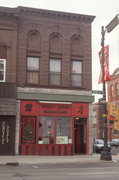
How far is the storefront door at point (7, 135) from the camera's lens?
22094 millimetres

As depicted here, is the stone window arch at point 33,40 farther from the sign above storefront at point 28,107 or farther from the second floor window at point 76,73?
the sign above storefront at point 28,107

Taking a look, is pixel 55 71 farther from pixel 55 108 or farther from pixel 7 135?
pixel 7 135

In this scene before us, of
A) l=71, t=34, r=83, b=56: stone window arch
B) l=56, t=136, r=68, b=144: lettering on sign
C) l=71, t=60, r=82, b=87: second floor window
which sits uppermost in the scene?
l=71, t=34, r=83, b=56: stone window arch

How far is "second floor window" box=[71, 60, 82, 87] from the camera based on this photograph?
24766 mm

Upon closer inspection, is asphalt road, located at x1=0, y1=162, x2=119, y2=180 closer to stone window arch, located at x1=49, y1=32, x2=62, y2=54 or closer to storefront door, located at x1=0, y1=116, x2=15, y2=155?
storefront door, located at x1=0, y1=116, x2=15, y2=155

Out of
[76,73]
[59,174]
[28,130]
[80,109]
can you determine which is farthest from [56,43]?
[59,174]

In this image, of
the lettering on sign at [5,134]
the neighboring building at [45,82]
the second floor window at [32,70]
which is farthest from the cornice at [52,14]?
the lettering on sign at [5,134]

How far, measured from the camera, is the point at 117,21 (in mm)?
19062

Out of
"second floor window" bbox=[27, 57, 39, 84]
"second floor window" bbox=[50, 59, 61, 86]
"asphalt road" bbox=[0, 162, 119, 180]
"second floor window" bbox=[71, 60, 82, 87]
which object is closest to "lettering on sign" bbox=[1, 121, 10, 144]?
"second floor window" bbox=[27, 57, 39, 84]

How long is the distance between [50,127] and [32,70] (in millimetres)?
4603

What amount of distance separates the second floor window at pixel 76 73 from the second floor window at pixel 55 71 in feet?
3.71

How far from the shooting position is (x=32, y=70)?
941 inches

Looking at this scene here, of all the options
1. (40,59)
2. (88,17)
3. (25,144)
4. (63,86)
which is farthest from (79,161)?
(88,17)

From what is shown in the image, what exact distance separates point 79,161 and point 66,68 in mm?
8220
